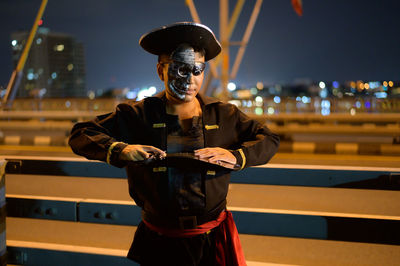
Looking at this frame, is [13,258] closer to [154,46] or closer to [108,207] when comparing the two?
[108,207]

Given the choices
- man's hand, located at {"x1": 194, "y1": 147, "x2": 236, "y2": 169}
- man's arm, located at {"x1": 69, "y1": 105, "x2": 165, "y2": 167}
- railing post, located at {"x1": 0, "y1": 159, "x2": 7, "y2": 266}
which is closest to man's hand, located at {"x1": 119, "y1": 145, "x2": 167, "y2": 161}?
man's arm, located at {"x1": 69, "y1": 105, "x2": 165, "y2": 167}

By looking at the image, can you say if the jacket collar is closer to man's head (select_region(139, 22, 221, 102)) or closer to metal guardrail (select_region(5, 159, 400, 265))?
man's head (select_region(139, 22, 221, 102))

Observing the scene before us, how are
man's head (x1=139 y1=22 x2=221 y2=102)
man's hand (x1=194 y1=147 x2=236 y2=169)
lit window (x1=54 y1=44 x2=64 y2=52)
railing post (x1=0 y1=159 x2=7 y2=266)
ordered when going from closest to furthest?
1. man's hand (x1=194 y1=147 x2=236 y2=169)
2. man's head (x1=139 y1=22 x2=221 y2=102)
3. railing post (x1=0 y1=159 x2=7 y2=266)
4. lit window (x1=54 y1=44 x2=64 y2=52)

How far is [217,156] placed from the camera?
1884 millimetres

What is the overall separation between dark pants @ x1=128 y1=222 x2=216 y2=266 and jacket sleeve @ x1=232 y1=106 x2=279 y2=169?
0.52 metres

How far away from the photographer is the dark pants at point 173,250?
2090 millimetres

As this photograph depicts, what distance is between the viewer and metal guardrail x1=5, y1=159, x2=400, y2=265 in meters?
3.09

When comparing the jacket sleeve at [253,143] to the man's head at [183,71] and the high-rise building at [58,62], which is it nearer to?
the man's head at [183,71]

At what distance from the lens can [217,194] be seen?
212 cm

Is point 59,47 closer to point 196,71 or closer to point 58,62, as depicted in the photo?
point 58,62

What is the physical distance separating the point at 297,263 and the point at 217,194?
4.99ft

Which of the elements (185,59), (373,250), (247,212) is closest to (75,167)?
Answer: (247,212)

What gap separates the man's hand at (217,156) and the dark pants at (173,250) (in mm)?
493

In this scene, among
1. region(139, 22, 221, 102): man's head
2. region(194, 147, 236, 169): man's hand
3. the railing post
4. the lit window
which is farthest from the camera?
the lit window
